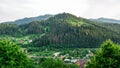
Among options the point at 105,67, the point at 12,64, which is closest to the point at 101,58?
the point at 105,67

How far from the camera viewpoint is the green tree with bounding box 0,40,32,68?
62.9 metres

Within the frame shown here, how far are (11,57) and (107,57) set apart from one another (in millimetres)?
18310

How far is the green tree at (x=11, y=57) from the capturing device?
2478 inches

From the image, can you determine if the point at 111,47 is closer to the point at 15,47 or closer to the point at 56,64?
the point at 15,47

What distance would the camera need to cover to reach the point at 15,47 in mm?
68188

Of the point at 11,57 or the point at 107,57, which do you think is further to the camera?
the point at 11,57

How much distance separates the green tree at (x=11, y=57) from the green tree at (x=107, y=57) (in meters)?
14.6

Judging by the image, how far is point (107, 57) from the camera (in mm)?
61312

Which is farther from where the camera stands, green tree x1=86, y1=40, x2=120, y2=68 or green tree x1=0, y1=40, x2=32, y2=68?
green tree x1=0, y1=40, x2=32, y2=68

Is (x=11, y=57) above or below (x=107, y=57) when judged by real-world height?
below

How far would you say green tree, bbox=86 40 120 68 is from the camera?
60344 millimetres

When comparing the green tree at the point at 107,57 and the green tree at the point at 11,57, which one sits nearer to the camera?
the green tree at the point at 107,57

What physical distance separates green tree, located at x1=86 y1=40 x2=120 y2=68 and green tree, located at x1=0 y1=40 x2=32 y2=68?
47.8 feet

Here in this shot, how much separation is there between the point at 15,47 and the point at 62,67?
101ft
